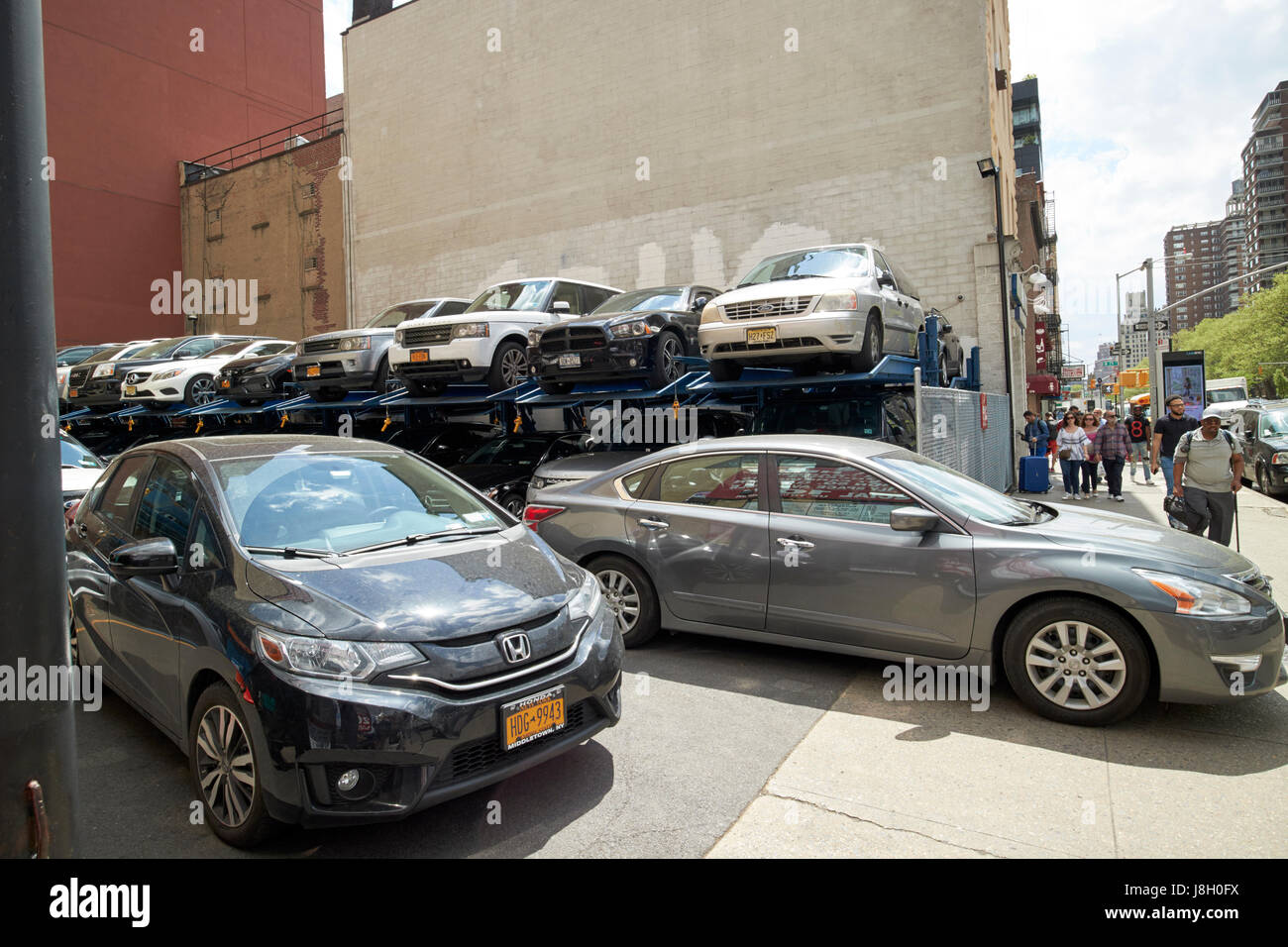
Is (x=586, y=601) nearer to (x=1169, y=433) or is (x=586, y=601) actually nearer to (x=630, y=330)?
(x=630, y=330)

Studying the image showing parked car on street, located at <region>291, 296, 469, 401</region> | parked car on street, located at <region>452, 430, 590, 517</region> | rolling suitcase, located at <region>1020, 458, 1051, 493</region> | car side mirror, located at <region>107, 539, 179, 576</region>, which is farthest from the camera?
rolling suitcase, located at <region>1020, 458, 1051, 493</region>

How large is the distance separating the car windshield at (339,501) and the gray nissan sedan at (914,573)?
1592mm

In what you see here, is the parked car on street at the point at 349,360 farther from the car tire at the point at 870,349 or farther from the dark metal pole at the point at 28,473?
the dark metal pole at the point at 28,473

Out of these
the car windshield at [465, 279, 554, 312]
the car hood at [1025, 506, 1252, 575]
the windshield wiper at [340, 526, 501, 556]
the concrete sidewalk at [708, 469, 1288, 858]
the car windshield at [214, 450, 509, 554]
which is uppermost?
the car windshield at [465, 279, 554, 312]

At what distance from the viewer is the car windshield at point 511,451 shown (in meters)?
10.6

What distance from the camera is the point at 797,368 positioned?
9.16 meters

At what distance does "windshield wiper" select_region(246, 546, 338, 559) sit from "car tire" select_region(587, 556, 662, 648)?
2371 mm

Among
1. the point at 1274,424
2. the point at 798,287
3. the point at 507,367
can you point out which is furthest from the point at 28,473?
the point at 1274,424

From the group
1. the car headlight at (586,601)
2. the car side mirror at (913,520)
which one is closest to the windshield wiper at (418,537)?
the car headlight at (586,601)

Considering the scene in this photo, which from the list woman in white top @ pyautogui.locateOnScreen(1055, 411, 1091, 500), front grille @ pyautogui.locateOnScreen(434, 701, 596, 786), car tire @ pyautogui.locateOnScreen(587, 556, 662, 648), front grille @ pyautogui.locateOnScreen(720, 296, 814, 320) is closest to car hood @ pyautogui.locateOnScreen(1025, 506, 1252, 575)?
car tire @ pyautogui.locateOnScreen(587, 556, 662, 648)

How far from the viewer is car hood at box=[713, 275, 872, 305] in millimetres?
8461

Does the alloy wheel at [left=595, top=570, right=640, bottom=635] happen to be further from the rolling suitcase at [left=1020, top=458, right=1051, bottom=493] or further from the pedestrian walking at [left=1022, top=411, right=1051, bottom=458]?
the pedestrian walking at [left=1022, top=411, right=1051, bottom=458]

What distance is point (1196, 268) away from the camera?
16900cm
